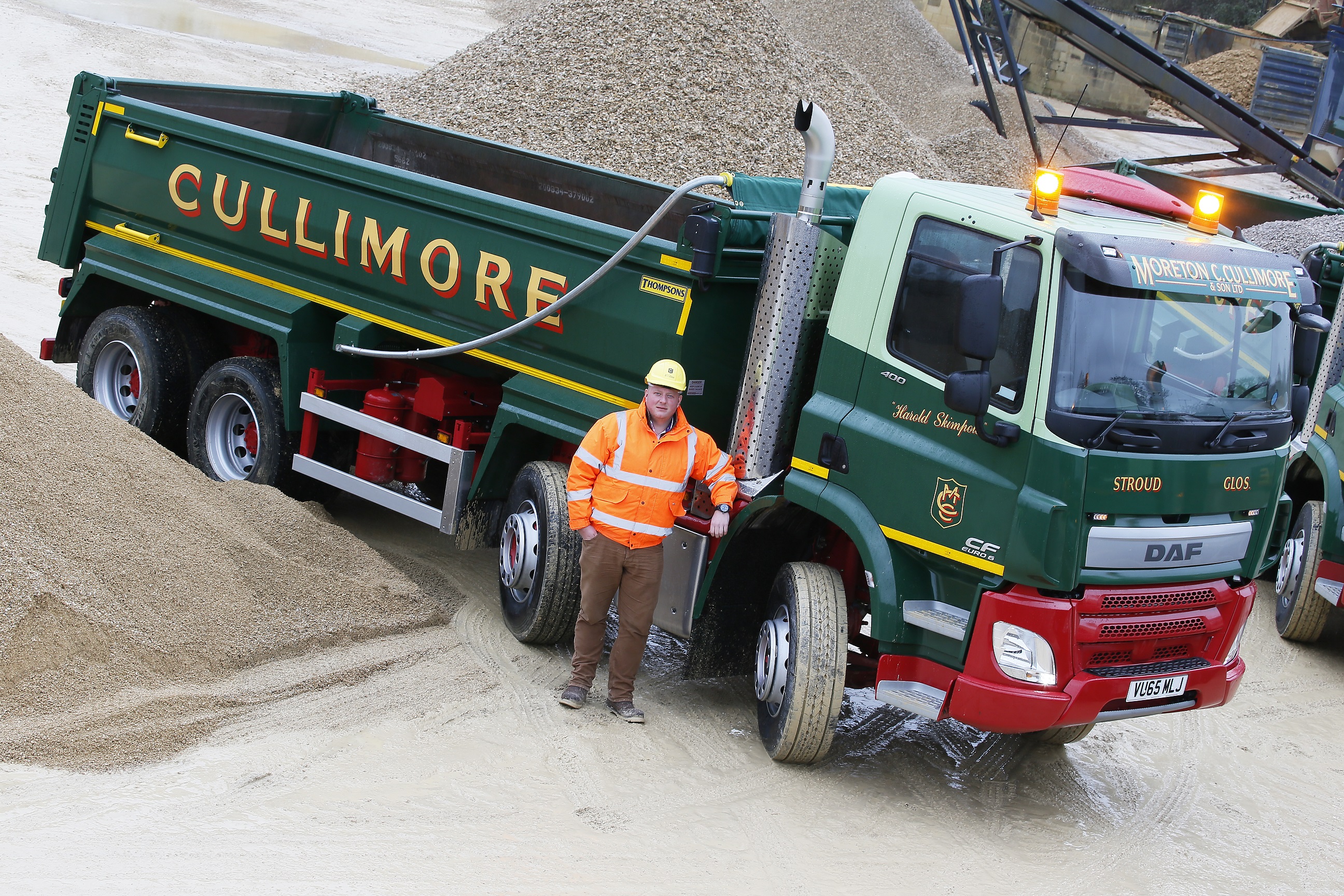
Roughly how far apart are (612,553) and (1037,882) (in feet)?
7.24

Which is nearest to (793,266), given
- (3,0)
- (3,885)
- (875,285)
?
(875,285)

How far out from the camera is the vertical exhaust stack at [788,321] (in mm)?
5637

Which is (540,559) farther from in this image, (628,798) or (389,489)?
(628,798)

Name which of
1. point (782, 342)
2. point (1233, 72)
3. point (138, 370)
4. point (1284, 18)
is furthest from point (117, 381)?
point (1284, 18)

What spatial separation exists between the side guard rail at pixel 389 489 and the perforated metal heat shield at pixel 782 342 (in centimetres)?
175

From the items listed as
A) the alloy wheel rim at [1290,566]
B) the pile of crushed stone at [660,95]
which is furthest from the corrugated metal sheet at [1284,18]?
the alloy wheel rim at [1290,566]

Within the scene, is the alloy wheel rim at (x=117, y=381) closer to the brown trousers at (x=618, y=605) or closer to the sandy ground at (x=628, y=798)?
the sandy ground at (x=628, y=798)

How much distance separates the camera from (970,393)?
488cm

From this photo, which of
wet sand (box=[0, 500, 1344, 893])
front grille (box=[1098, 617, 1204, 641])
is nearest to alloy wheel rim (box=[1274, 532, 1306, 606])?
wet sand (box=[0, 500, 1344, 893])

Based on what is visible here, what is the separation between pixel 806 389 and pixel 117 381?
16.7 ft

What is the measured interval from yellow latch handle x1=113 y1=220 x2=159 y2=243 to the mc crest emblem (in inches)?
212

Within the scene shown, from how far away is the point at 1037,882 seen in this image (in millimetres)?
5082

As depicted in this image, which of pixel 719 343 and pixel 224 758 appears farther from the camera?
pixel 719 343

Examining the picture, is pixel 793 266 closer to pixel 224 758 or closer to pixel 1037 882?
pixel 1037 882
